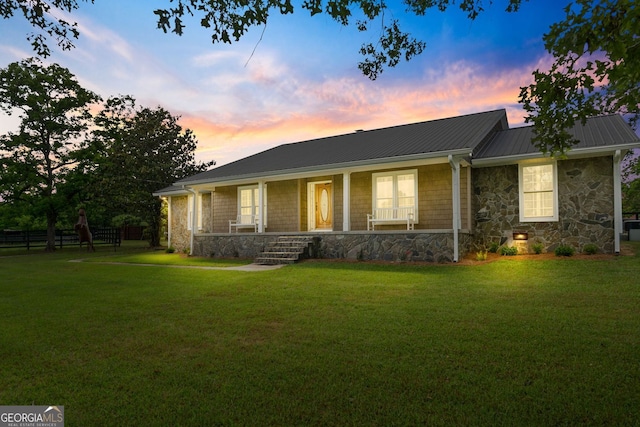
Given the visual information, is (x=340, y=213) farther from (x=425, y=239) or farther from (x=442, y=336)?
(x=442, y=336)

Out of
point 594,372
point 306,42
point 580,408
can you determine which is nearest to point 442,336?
point 594,372

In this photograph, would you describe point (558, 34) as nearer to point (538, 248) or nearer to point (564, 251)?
point (564, 251)

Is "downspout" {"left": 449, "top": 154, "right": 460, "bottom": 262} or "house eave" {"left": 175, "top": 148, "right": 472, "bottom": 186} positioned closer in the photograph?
"downspout" {"left": 449, "top": 154, "right": 460, "bottom": 262}

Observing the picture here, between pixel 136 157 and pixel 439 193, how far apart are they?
1927 cm

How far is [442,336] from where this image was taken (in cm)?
421

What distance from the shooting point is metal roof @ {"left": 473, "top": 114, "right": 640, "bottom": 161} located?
10359mm

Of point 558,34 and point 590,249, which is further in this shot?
point 590,249

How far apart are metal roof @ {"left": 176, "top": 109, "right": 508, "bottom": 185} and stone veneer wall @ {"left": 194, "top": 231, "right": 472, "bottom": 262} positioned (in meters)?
2.31

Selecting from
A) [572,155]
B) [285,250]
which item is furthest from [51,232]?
[572,155]

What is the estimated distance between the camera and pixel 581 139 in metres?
11.2

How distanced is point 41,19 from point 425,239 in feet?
31.3

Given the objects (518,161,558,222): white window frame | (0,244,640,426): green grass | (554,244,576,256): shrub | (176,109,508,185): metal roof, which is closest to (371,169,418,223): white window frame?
(176,109,508,185): metal roof

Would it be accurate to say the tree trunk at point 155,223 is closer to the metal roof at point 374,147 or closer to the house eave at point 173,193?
the house eave at point 173,193

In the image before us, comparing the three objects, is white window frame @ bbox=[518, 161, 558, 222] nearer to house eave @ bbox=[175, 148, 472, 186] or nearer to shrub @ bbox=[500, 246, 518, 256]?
shrub @ bbox=[500, 246, 518, 256]
